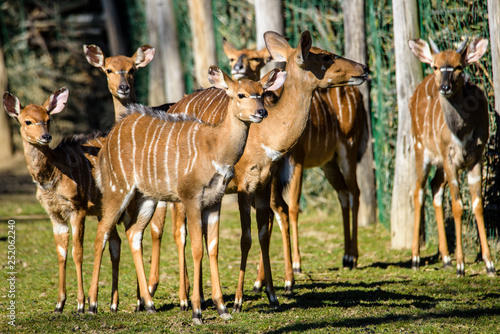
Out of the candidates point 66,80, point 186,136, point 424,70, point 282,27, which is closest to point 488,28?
point 424,70

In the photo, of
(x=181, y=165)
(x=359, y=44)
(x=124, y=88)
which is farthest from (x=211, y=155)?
(x=359, y=44)

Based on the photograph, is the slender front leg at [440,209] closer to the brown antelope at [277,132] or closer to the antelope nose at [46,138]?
the brown antelope at [277,132]

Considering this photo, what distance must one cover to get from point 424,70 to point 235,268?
281cm

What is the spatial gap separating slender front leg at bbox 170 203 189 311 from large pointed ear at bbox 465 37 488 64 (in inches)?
107

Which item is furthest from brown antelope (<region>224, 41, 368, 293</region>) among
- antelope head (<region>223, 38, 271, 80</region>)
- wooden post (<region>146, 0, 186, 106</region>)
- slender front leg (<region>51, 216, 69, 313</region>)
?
wooden post (<region>146, 0, 186, 106</region>)

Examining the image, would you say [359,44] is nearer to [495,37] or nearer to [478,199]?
[495,37]

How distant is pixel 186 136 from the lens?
4855mm

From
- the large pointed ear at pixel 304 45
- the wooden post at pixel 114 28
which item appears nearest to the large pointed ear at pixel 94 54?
the large pointed ear at pixel 304 45

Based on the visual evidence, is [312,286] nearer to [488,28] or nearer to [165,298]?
[165,298]

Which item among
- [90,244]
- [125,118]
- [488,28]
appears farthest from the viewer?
[90,244]

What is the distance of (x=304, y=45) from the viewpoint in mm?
5004

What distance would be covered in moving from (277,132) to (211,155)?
61cm

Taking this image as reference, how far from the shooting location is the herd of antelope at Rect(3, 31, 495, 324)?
464 cm

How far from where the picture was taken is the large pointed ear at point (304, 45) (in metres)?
4.96
